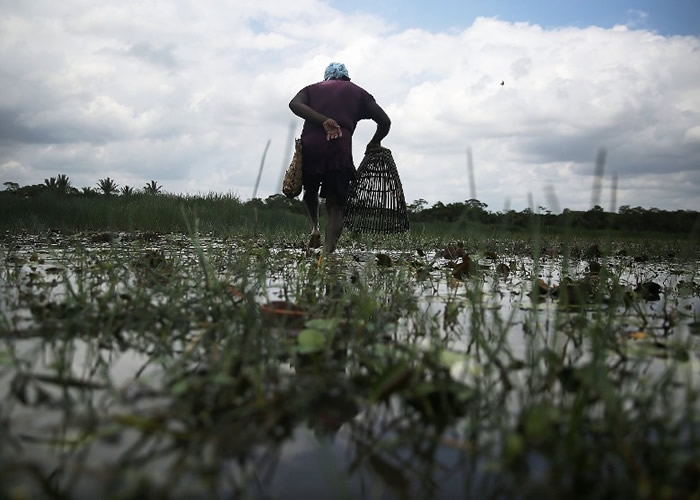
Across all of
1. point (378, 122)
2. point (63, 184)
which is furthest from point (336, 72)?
point (63, 184)

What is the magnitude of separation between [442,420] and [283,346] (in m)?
0.49

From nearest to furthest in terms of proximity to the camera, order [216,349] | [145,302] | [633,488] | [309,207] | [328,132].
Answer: [633,488] → [216,349] → [145,302] → [328,132] → [309,207]

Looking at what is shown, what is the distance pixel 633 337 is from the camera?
1743mm

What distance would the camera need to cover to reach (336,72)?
531 centimetres

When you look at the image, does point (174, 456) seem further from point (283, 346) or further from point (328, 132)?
point (328, 132)

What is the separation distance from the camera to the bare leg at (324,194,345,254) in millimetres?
5153

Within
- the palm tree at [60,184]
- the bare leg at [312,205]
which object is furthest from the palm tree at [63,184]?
the bare leg at [312,205]

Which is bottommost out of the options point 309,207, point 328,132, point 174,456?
point 174,456

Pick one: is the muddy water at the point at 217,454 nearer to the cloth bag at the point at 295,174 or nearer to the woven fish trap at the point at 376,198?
the cloth bag at the point at 295,174

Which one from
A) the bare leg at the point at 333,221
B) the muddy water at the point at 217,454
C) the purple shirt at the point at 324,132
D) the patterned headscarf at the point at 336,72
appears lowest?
the muddy water at the point at 217,454

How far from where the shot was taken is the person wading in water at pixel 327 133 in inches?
200

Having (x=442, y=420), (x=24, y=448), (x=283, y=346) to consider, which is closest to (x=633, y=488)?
(x=442, y=420)

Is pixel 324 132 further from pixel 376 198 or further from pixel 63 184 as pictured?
pixel 63 184

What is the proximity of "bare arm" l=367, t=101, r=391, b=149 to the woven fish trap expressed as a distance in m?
0.17
